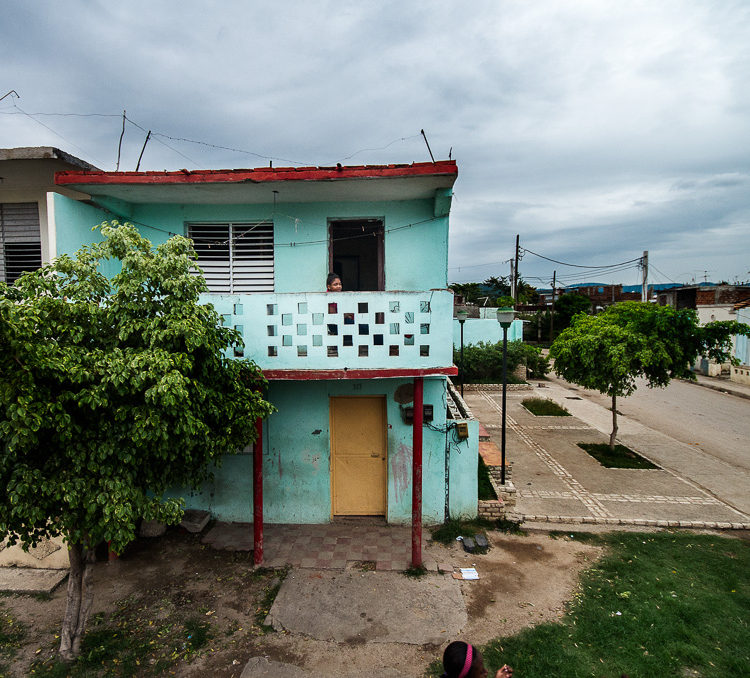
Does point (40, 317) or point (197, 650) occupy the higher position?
point (40, 317)

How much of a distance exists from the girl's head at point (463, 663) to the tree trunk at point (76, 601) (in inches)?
150

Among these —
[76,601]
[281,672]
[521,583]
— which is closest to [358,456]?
[521,583]

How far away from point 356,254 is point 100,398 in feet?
25.2

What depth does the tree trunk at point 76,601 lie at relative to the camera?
4.36 metres

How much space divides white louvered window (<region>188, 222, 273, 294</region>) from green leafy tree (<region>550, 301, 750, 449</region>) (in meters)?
8.01

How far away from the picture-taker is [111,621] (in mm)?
5031

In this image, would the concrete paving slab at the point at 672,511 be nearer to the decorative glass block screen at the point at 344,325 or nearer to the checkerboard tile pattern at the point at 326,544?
the checkerboard tile pattern at the point at 326,544

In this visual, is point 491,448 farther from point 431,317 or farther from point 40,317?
point 40,317

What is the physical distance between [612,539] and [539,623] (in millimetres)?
2784

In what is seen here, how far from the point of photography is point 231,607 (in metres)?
5.32

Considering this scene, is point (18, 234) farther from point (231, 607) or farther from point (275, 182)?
point (231, 607)

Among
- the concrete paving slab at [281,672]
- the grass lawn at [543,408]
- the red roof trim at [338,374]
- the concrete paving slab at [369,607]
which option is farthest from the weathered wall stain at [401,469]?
the grass lawn at [543,408]

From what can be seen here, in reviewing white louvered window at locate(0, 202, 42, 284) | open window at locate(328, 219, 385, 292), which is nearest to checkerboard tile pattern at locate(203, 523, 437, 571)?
open window at locate(328, 219, 385, 292)

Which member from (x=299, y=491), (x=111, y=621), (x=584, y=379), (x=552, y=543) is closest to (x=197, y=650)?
(x=111, y=621)
